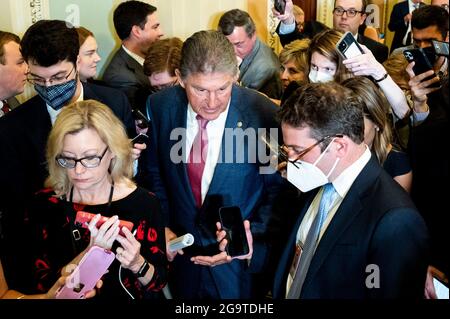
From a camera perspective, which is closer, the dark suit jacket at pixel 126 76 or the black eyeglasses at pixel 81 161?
the black eyeglasses at pixel 81 161

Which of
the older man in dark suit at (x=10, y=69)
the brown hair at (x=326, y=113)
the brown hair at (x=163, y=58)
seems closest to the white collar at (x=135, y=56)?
the brown hair at (x=163, y=58)

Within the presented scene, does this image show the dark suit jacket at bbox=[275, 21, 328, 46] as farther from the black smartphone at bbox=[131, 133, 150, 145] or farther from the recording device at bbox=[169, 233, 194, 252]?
the recording device at bbox=[169, 233, 194, 252]

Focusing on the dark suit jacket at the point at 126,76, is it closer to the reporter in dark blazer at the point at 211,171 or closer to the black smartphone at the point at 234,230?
the reporter in dark blazer at the point at 211,171

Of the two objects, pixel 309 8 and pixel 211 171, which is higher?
pixel 211 171

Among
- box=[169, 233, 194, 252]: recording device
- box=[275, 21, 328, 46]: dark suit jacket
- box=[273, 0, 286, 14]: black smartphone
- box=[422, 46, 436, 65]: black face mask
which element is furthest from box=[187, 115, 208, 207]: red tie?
box=[275, 21, 328, 46]: dark suit jacket

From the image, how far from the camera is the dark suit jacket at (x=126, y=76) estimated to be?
3170 millimetres

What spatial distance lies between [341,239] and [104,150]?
806 mm

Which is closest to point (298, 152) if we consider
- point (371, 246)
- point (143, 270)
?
point (371, 246)

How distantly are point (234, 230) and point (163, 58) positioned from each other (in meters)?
A: 1.15

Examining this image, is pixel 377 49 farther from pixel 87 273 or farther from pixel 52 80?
pixel 87 273

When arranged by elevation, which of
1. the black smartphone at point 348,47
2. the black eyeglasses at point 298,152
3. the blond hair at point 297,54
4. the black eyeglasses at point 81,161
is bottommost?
the blond hair at point 297,54

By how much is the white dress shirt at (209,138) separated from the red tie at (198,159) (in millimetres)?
12

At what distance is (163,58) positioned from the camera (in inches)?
112

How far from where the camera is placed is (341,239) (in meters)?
1.61
